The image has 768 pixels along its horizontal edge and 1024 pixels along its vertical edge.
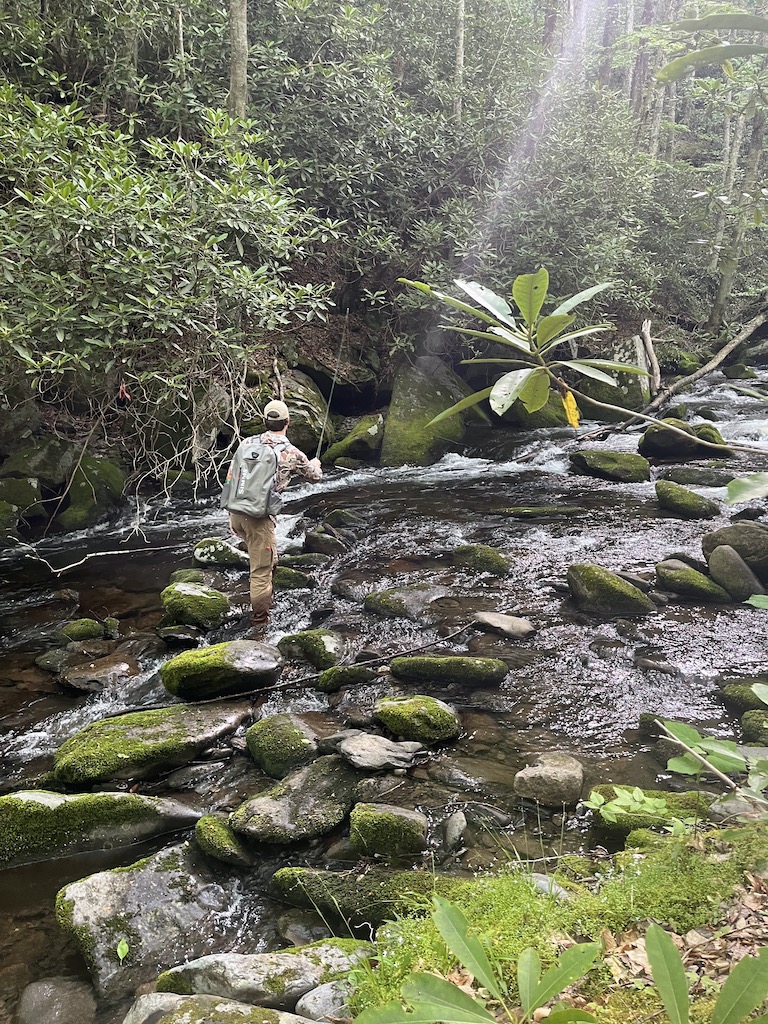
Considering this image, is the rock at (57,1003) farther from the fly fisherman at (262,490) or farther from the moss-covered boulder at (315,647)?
the fly fisherman at (262,490)

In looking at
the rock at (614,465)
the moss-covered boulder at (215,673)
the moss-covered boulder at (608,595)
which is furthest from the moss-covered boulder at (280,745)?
the rock at (614,465)

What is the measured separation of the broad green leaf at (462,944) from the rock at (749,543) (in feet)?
20.3

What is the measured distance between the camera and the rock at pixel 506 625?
589 cm

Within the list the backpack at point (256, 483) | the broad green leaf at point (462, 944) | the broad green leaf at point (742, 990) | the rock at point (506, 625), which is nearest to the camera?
the broad green leaf at point (742, 990)

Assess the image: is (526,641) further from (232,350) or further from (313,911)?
(232,350)

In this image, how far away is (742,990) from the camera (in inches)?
44.2

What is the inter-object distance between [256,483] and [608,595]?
12.2 feet

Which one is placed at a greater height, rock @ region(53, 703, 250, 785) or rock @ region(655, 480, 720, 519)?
rock @ region(655, 480, 720, 519)

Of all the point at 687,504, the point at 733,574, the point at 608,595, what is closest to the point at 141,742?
the point at 608,595

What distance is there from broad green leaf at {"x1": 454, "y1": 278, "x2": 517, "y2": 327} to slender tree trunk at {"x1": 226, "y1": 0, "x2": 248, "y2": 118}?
1042cm

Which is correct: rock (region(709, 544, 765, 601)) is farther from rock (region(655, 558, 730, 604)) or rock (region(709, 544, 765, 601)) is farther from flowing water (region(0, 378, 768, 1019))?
flowing water (region(0, 378, 768, 1019))

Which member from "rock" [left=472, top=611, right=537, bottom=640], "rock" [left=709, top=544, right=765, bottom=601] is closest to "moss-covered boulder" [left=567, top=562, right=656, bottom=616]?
"rock" [left=472, top=611, right=537, bottom=640]

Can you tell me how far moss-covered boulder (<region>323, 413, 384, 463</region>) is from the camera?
12250 millimetres

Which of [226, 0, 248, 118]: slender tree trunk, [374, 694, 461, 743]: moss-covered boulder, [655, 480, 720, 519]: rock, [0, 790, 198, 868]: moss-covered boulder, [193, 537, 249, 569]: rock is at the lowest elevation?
[193, 537, 249, 569]: rock
